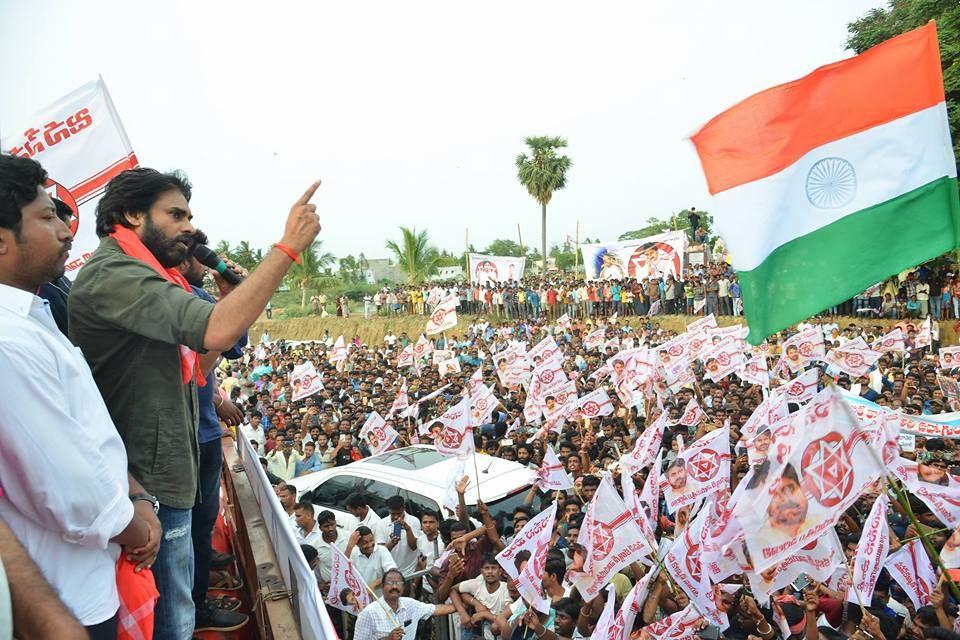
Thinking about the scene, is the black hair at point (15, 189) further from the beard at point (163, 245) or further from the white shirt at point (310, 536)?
the white shirt at point (310, 536)

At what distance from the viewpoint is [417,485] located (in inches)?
279

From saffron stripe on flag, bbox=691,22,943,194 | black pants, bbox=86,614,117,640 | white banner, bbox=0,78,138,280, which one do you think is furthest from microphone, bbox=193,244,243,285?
saffron stripe on flag, bbox=691,22,943,194

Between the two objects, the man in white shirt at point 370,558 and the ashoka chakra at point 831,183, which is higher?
the ashoka chakra at point 831,183

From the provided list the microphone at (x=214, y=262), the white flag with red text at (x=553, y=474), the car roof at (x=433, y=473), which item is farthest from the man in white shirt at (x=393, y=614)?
the microphone at (x=214, y=262)

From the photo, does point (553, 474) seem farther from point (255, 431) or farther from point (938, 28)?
point (938, 28)

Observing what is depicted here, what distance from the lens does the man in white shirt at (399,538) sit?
6.35m

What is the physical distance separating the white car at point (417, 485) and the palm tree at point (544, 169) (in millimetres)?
30060

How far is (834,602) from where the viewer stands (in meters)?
5.00

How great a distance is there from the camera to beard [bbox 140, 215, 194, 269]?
2.04 meters

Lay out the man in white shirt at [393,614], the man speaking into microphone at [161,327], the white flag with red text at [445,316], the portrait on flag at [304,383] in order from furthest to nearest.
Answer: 1. the white flag with red text at [445,316]
2. the portrait on flag at [304,383]
3. the man in white shirt at [393,614]
4. the man speaking into microphone at [161,327]

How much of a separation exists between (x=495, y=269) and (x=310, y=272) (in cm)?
1670

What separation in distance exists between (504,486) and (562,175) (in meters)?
32.2

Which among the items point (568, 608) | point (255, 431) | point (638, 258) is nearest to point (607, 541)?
point (568, 608)

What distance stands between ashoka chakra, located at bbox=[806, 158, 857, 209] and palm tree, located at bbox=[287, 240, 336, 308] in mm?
37294
